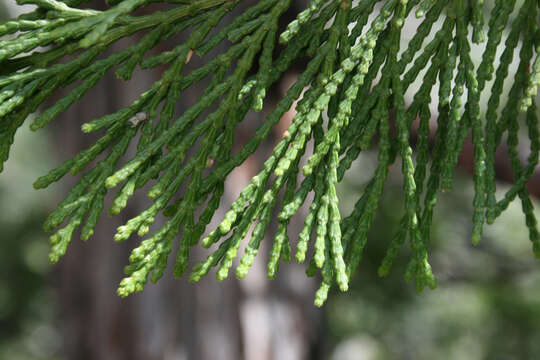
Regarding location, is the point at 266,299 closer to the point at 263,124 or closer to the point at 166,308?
the point at 166,308

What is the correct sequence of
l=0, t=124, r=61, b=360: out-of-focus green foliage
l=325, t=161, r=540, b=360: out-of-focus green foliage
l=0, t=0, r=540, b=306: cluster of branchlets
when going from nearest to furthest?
l=0, t=0, r=540, b=306: cluster of branchlets, l=325, t=161, r=540, b=360: out-of-focus green foliage, l=0, t=124, r=61, b=360: out-of-focus green foliage

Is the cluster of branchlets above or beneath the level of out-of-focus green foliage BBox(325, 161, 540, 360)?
above

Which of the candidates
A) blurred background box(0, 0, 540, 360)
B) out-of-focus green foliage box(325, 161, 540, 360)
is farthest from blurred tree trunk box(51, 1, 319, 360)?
out-of-focus green foliage box(325, 161, 540, 360)

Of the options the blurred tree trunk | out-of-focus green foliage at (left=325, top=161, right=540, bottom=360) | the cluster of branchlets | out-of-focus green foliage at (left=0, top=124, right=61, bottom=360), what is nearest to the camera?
the cluster of branchlets

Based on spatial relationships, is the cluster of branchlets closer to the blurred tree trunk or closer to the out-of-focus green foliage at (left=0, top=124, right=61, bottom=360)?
the blurred tree trunk

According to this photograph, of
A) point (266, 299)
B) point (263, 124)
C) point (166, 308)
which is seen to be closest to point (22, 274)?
point (166, 308)

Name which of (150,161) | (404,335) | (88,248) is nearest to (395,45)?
(150,161)

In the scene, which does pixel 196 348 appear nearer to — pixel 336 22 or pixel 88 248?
pixel 88 248
